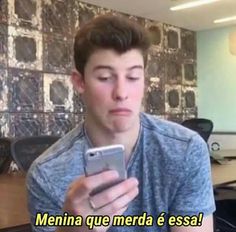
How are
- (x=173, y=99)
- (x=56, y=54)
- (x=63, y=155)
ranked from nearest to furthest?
(x=63, y=155), (x=56, y=54), (x=173, y=99)

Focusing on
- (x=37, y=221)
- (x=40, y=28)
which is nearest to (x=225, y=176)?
(x=37, y=221)

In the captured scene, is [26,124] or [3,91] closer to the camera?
[3,91]

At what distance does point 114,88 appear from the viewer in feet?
3.16

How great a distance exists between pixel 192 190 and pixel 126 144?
0.67 ft

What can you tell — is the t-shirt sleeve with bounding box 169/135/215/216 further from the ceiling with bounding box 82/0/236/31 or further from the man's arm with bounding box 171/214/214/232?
the ceiling with bounding box 82/0/236/31

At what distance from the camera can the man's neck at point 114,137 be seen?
3.36ft

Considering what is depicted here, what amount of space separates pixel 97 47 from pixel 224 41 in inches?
224

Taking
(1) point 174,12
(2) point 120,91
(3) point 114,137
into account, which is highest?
(1) point 174,12

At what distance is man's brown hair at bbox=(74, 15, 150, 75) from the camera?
99cm

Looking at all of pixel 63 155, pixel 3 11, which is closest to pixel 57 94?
pixel 3 11

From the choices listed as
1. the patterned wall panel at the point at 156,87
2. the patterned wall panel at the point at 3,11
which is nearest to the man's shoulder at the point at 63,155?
the patterned wall panel at the point at 3,11

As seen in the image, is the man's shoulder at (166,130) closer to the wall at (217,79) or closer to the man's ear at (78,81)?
the man's ear at (78,81)

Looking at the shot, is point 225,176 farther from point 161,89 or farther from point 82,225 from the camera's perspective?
point 161,89

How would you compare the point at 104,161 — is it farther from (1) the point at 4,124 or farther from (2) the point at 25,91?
(2) the point at 25,91
